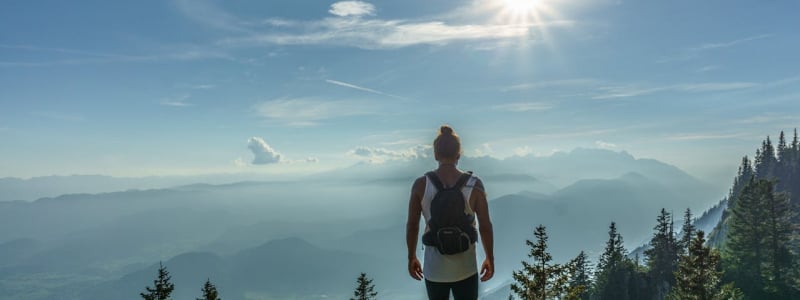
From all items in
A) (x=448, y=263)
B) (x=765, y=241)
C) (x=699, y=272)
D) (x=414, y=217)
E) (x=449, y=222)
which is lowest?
(x=699, y=272)

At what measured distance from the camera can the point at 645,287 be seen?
51.5 m

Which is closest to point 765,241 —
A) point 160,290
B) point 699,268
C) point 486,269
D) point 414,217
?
point 699,268

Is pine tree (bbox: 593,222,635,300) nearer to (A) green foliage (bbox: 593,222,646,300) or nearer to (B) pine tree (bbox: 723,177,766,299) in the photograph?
(A) green foliage (bbox: 593,222,646,300)

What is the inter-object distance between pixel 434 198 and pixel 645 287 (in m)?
58.0

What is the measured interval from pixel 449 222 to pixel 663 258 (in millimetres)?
59581

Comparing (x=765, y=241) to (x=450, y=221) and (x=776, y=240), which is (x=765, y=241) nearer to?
(x=776, y=240)

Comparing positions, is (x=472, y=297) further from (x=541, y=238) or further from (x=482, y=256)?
(x=541, y=238)

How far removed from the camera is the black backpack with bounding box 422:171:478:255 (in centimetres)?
525

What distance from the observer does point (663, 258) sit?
173 ft

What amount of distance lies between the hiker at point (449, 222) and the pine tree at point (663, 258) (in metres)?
56.3

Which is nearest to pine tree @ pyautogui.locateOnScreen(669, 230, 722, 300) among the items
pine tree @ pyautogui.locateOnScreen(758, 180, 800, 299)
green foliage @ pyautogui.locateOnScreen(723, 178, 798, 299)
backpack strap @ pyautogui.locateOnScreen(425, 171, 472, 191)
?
green foliage @ pyautogui.locateOnScreen(723, 178, 798, 299)

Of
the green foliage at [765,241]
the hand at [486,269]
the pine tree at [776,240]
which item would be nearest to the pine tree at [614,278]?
the green foliage at [765,241]

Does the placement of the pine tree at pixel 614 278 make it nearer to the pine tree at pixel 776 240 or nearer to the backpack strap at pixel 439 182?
the pine tree at pixel 776 240

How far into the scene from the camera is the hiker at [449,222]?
5.29 m
